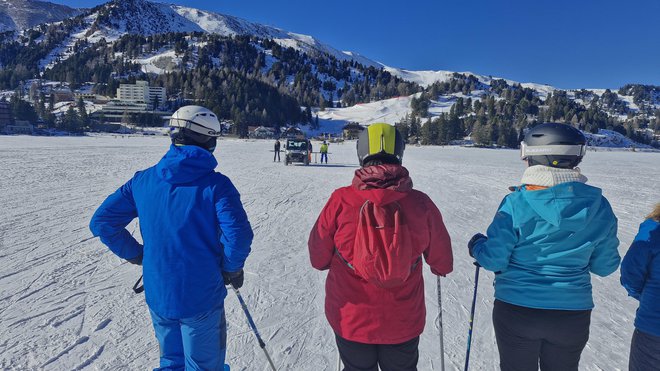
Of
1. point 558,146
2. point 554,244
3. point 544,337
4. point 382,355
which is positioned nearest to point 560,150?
point 558,146

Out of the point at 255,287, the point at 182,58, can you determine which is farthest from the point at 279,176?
the point at 182,58

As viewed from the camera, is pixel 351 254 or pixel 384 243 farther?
pixel 351 254

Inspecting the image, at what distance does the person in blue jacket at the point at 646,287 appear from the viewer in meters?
1.98

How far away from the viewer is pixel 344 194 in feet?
6.03

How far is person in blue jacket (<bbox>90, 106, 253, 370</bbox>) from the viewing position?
200 cm

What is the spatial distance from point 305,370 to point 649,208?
11068 millimetres

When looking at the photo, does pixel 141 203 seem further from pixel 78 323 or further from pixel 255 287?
pixel 255 287

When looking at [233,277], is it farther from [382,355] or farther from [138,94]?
[138,94]

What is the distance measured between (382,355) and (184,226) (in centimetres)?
123

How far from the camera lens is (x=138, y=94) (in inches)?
4670

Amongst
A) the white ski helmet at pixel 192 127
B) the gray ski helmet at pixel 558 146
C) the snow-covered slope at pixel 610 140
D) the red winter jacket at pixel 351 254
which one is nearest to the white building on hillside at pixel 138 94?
the white ski helmet at pixel 192 127

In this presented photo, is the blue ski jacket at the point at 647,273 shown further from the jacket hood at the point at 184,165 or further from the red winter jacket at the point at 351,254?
the jacket hood at the point at 184,165

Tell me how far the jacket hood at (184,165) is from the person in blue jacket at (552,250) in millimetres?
1617

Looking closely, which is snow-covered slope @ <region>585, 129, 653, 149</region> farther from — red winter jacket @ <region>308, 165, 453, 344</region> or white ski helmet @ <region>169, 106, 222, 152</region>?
white ski helmet @ <region>169, 106, 222, 152</region>
